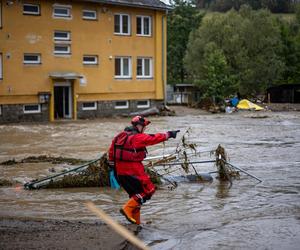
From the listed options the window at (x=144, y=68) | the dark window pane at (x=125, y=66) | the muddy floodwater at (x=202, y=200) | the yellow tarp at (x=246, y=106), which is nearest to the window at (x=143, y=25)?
the window at (x=144, y=68)

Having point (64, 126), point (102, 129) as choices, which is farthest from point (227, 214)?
point (64, 126)

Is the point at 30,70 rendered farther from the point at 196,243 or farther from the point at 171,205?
the point at 196,243

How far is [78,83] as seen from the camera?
118 ft

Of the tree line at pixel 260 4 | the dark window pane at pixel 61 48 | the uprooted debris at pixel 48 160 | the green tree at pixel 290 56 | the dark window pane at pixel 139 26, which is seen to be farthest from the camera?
the tree line at pixel 260 4

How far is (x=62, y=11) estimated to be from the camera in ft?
115

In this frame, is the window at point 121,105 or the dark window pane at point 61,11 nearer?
the dark window pane at point 61,11

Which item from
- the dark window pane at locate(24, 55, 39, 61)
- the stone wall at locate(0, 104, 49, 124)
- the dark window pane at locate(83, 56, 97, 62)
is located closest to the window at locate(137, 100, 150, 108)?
the dark window pane at locate(83, 56, 97, 62)

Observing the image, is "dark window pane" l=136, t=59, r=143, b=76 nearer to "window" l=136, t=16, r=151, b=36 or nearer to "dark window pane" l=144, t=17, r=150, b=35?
"window" l=136, t=16, r=151, b=36

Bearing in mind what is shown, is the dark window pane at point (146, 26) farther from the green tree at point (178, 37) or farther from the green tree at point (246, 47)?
the green tree at point (178, 37)

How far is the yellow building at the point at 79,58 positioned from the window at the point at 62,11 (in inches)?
2.3

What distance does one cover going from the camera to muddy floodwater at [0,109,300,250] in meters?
8.82

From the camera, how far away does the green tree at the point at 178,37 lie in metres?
66.3

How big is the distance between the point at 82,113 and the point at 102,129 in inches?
289

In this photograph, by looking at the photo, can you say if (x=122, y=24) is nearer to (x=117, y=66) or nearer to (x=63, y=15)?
(x=117, y=66)
